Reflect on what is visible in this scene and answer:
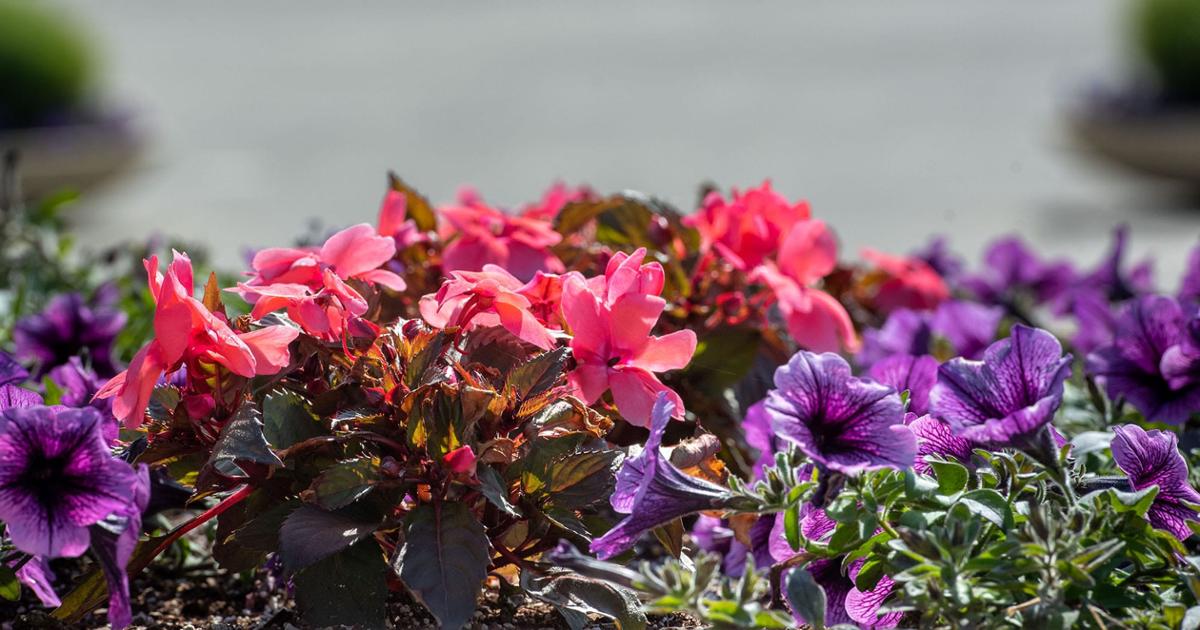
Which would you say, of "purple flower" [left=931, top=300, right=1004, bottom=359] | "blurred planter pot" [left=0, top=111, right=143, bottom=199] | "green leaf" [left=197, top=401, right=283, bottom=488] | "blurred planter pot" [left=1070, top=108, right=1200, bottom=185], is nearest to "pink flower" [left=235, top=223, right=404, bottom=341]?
"green leaf" [left=197, top=401, right=283, bottom=488]

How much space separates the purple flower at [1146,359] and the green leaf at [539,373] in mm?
713

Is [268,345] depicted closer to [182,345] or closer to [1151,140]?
[182,345]

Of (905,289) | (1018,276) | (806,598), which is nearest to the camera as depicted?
(806,598)

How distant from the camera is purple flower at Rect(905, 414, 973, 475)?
1264 mm

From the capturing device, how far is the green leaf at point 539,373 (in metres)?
1.22

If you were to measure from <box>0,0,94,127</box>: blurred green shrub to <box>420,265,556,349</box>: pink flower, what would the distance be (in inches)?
286

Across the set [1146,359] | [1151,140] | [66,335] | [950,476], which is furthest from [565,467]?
[1151,140]

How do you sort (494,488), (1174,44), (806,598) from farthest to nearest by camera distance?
(1174,44), (494,488), (806,598)

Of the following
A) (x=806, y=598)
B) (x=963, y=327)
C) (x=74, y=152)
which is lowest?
(x=74, y=152)

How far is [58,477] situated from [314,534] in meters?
0.21

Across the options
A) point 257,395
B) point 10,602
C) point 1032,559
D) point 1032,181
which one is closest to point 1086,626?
point 1032,559

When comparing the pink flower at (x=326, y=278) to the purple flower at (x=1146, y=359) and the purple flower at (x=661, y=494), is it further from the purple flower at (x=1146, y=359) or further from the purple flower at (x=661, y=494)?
the purple flower at (x=1146, y=359)

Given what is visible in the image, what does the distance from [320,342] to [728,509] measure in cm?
42

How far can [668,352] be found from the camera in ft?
4.16
